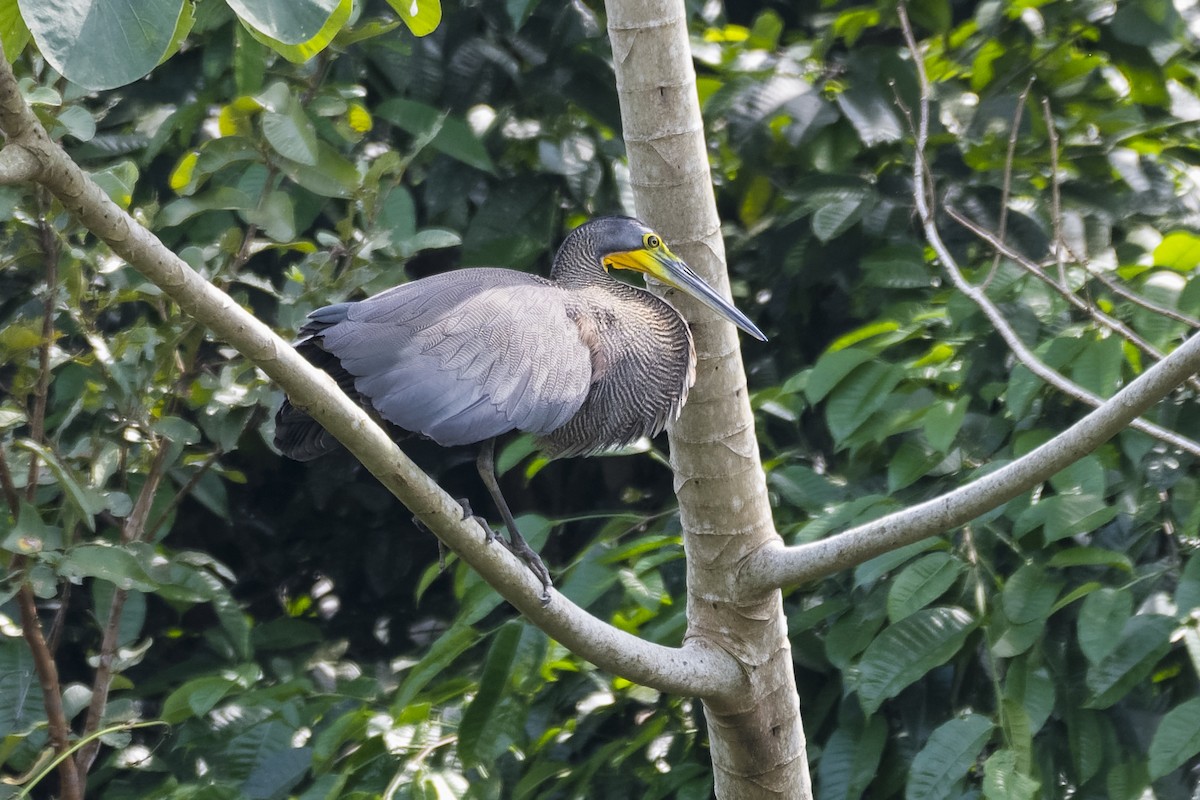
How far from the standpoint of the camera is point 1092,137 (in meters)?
3.21

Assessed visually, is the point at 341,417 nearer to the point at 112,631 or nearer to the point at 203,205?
the point at 203,205

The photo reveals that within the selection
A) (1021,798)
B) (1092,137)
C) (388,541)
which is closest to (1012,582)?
(1021,798)

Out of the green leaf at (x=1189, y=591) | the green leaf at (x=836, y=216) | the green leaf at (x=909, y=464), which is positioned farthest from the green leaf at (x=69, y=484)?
the green leaf at (x=1189, y=591)

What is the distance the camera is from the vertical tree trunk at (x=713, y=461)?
2238mm

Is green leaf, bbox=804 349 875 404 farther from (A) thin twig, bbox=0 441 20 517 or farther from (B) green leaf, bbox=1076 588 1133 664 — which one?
(A) thin twig, bbox=0 441 20 517

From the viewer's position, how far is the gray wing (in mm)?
1904

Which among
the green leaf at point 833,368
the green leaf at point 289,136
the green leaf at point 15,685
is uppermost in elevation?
the green leaf at point 289,136

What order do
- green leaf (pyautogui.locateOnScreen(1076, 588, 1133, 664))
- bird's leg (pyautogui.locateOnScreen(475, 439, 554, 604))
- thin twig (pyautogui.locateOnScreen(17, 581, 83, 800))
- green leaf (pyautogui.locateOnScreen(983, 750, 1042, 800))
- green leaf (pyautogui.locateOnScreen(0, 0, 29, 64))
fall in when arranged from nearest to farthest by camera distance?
green leaf (pyautogui.locateOnScreen(0, 0, 29, 64))
green leaf (pyautogui.locateOnScreen(983, 750, 1042, 800))
green leaf (pyautogui.locateOnScreen(1076, 588, 1133, 664))
bird's leg (pyautogui.locateOnScreen(475, 439, 554, 604))
thin twig (pyautogui.locateOnScreen(17, 581, 83, 800))

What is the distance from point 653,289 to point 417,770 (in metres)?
0.93

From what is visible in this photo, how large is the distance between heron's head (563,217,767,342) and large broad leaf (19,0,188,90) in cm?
133

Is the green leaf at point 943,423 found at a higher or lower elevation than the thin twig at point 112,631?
higher

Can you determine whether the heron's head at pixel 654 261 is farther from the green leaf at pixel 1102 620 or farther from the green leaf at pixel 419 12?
the green leaf at pixel 419 12

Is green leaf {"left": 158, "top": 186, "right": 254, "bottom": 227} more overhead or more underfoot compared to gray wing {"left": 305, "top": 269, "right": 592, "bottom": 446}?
more overhead

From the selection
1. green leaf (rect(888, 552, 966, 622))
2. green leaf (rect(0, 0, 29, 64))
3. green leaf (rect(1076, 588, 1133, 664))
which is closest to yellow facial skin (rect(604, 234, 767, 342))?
green leaf (rect(888, 552, 966, 622))
